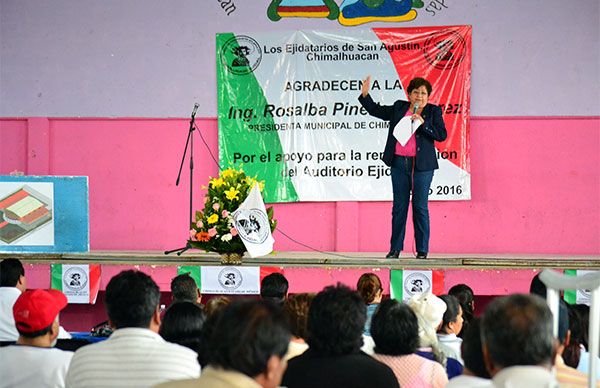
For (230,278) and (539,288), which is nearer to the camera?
(539,288)

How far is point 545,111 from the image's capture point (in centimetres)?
828

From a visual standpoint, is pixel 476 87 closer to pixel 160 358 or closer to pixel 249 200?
pixel 249 200

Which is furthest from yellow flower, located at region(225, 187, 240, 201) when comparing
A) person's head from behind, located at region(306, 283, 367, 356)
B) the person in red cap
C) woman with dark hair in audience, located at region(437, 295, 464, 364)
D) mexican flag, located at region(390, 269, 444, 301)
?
person's head from behind, located at region(306, 283, 367, 356)

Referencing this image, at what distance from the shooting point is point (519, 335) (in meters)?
1.96

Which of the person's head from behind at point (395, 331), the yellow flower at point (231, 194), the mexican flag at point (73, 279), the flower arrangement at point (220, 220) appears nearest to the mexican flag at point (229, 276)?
the flower arrangement at point (220, 220)

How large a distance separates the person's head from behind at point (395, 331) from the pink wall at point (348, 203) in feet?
17.0

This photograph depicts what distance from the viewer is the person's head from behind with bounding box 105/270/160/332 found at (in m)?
2.74

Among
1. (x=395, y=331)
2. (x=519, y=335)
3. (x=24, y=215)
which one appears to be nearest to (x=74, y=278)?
(x=24, y=215)

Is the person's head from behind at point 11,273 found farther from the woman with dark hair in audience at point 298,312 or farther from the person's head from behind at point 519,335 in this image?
the person's head from behind at point 519,335

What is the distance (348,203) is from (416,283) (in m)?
1.82

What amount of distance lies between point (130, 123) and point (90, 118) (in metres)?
0.39

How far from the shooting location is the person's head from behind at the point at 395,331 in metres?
3.14

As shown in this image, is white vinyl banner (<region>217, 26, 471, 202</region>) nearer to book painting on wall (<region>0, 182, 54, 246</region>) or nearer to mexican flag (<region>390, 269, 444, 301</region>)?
mexican flag (<region>390, 269, 444, 301</region>)

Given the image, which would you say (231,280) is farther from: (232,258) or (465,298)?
(465,298)
